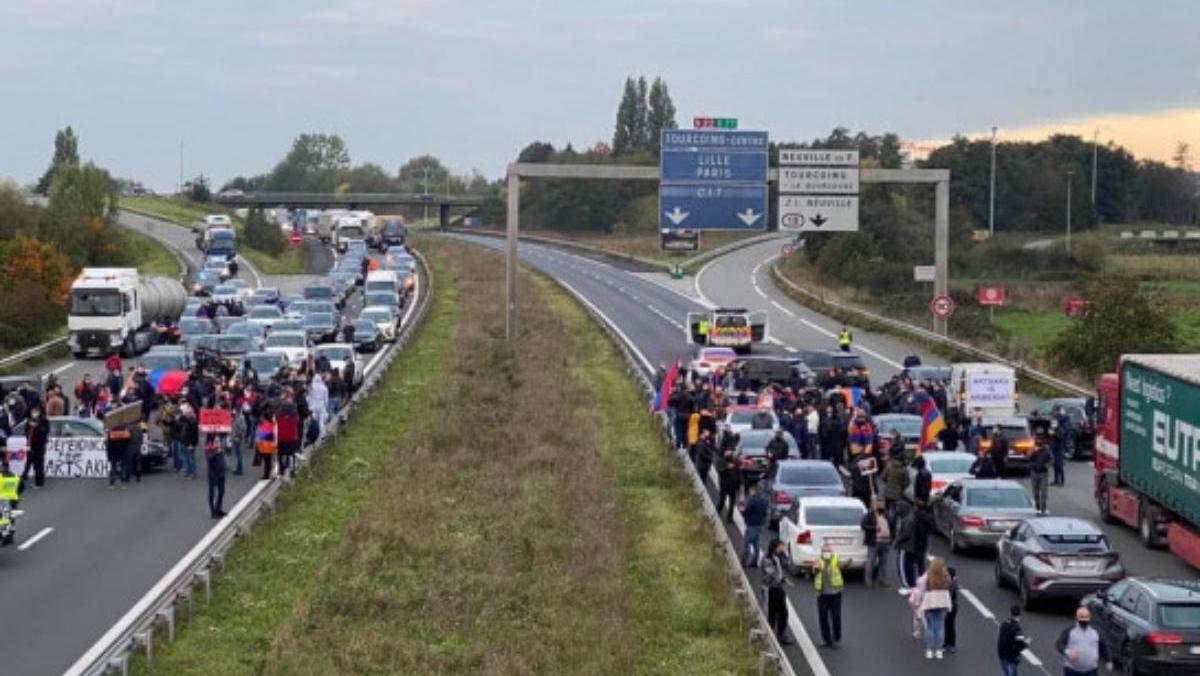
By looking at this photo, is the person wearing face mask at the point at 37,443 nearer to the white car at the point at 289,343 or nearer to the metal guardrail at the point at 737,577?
the metal guardrail at the point at 737,577

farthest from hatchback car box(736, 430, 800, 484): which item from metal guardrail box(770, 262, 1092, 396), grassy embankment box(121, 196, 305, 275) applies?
grassy embankment box(121, 196, 305, 275)

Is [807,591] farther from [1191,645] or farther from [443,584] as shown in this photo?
[1191,645]

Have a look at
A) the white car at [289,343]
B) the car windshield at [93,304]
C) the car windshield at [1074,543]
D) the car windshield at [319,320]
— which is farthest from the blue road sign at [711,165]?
the car windshield at [1074,543]

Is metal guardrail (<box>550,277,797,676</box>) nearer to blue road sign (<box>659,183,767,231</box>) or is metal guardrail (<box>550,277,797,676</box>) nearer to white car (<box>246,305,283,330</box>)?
blue road sign (<box>659,183,767,231</box>)

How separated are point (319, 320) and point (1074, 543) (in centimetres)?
4326

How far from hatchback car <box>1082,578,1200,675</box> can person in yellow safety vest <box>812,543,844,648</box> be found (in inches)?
113

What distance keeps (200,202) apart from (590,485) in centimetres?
16282

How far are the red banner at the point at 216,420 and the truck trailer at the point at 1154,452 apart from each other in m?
15.8

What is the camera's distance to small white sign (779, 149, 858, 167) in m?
58.3

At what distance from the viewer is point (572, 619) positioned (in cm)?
2250

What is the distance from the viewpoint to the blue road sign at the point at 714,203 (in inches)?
2323

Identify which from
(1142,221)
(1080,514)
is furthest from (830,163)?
(1142,221)

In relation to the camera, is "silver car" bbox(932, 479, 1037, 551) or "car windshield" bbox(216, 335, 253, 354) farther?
"car windshield" bbox(216, 335, 253, 354)

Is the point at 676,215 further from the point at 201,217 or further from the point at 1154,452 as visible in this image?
the point at 201,217
